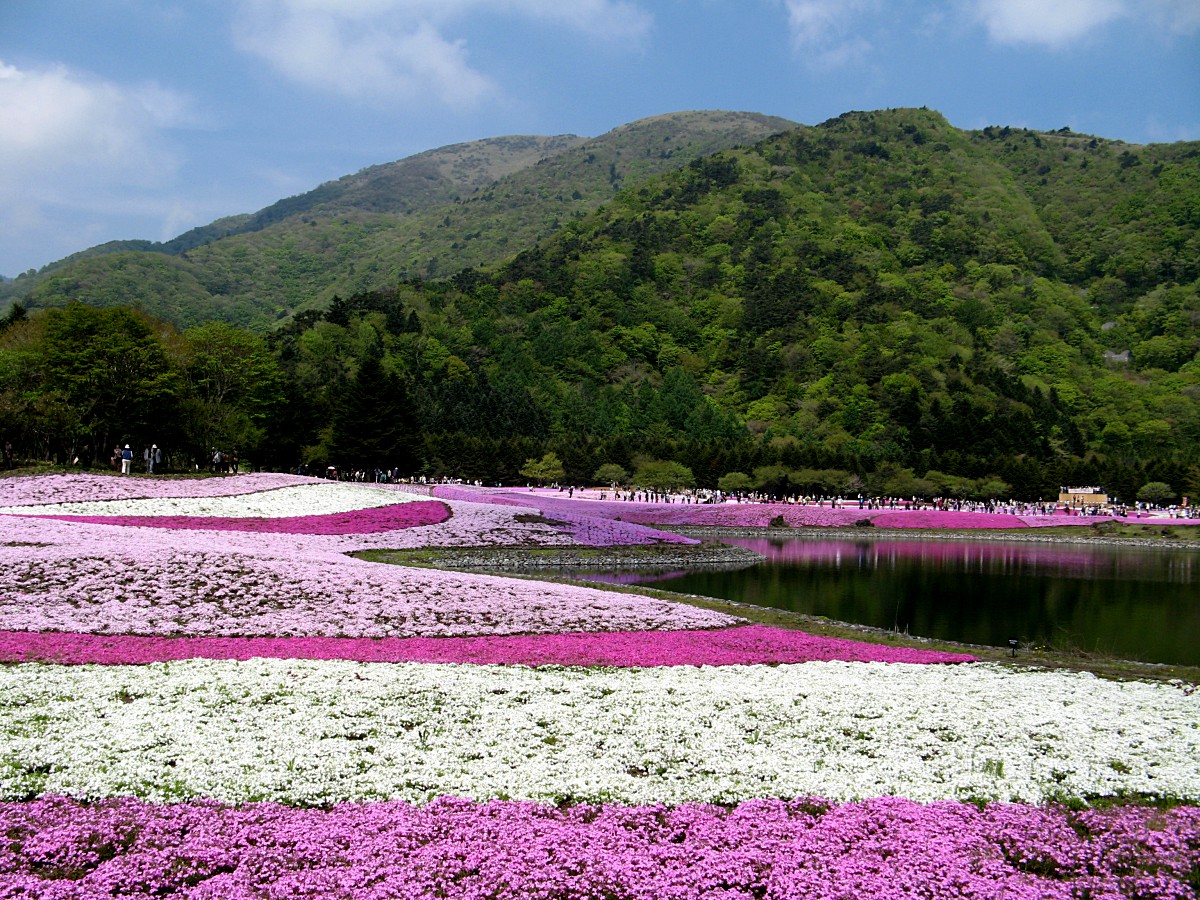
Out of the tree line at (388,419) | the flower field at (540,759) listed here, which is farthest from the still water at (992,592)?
the tree line at (388,419)

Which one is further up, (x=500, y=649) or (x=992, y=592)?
(x=500, y=649)

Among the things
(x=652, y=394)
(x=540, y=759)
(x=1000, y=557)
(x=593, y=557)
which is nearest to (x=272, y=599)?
(x=540, y=759)

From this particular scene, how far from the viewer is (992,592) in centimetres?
3609

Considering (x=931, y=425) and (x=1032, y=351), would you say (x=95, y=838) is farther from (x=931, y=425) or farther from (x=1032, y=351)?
(x=1032, y=351)

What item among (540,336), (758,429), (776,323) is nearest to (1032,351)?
(776,323)

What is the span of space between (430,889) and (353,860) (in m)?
0.91

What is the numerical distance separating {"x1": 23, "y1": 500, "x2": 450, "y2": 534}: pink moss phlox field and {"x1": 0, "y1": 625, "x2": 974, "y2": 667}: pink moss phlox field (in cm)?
1696

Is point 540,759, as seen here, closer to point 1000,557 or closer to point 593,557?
point 593,557

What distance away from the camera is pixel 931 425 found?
139875 mm

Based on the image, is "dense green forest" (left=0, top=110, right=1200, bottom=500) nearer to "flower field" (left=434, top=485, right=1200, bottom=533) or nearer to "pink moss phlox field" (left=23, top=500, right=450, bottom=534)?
"flower field" (left=434, top=485, right=1200, bottom=533)

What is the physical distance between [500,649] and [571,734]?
23.7 feet

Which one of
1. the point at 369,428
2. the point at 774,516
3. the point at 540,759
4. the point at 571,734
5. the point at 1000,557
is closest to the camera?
the point at 540,759

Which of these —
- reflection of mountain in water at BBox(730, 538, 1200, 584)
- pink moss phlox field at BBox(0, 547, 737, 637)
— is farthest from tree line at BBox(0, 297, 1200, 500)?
reflection of mountain in water at BBox(730, 538, 1200, 584)

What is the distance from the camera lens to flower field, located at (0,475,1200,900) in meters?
8.94
